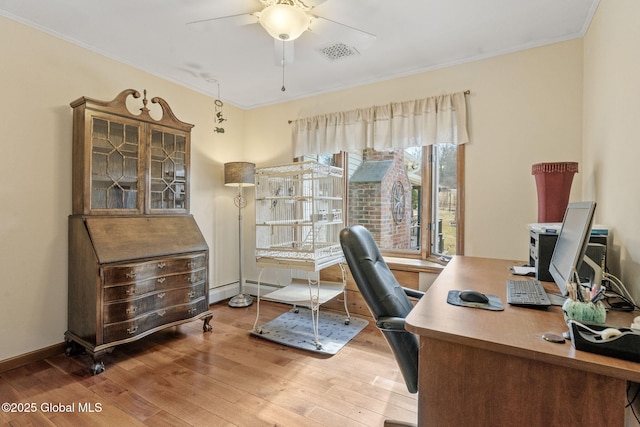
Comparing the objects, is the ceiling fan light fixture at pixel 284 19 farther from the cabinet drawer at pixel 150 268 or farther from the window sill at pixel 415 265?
the window sill at pixel 415 265

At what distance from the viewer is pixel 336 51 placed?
2545 millimetres

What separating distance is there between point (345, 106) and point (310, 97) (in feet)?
1.62

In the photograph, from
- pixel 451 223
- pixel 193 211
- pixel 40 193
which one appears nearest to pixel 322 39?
pixel 451 223

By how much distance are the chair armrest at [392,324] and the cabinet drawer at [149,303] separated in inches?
79.0

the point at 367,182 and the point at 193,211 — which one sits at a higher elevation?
the point at 367,182

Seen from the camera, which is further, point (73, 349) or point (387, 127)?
point (387, 127)

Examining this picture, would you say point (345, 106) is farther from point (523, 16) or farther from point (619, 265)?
point (619, 265)

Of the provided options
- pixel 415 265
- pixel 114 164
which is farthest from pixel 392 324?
pixel 114 164

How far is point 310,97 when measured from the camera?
3582 mm

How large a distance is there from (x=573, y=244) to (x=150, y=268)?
2.66 meters

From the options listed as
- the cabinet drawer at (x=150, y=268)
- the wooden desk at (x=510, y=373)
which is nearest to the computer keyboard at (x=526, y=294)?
the wooden desk at (x=510, y=373)

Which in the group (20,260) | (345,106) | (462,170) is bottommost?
(20,260)

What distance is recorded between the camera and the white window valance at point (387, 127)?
2.74 meters

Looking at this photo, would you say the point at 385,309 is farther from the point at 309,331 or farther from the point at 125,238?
the point at 125,238
